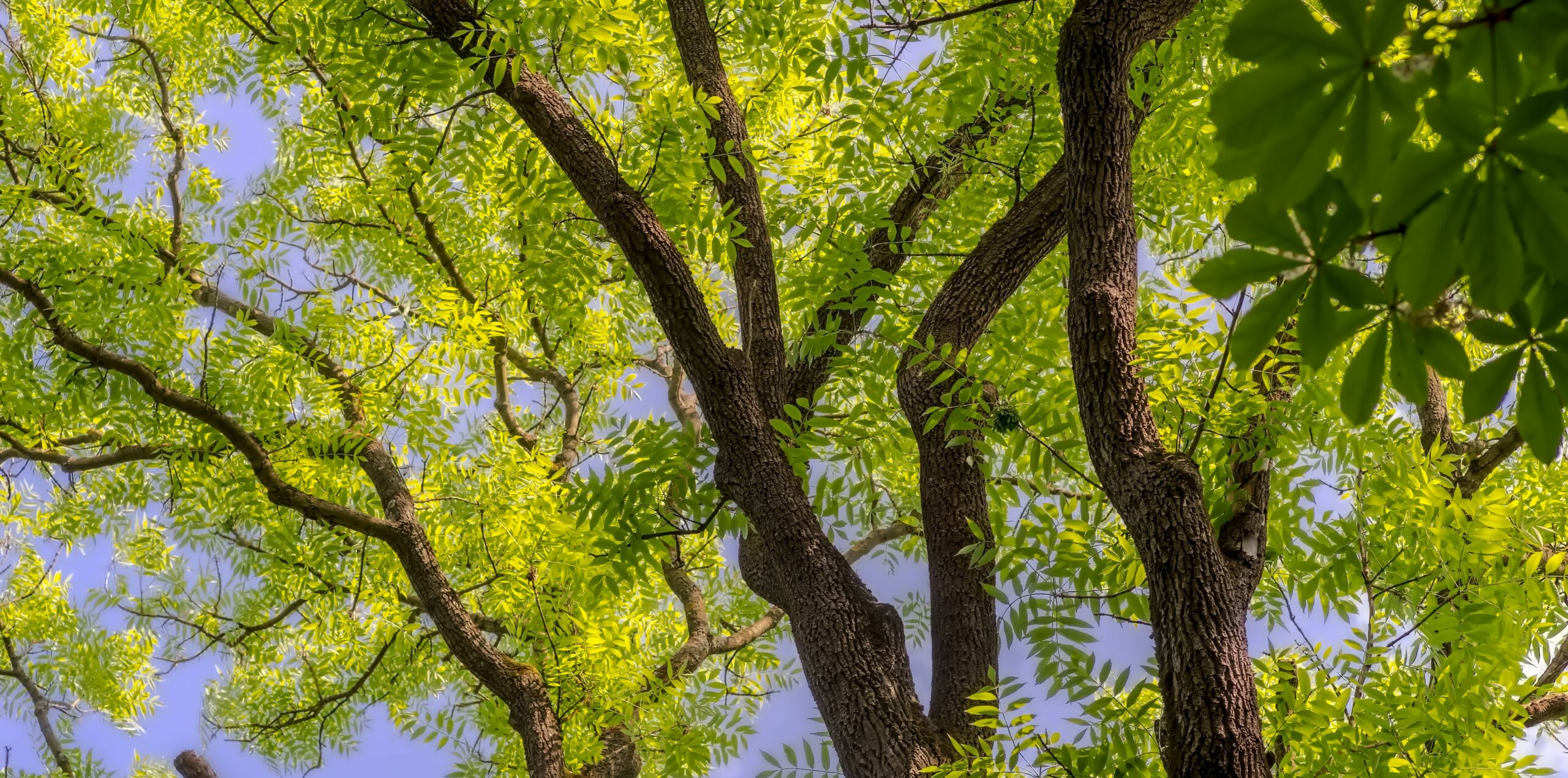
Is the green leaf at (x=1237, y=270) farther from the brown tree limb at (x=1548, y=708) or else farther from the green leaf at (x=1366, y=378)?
the brown tree limb at (x=1548, y=708)

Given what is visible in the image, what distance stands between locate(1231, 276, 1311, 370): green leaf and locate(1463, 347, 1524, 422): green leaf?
0.11 m

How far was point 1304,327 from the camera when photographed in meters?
0.63

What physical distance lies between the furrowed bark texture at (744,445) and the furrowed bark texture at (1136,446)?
67 cm

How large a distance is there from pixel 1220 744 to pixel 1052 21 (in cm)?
179

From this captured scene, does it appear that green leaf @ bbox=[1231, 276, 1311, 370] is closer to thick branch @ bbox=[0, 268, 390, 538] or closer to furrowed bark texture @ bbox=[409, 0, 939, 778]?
furrowed bark texture @ bbox=[409, 0, 939, 778]

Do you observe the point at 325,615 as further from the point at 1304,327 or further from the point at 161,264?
the point at 1304,327

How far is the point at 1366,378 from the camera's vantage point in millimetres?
622

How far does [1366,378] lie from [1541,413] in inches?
3.7

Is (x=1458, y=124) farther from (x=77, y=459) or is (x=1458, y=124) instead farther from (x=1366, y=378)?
(x=77, y=459)

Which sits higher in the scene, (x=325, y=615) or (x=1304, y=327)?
(x=325, y=615)

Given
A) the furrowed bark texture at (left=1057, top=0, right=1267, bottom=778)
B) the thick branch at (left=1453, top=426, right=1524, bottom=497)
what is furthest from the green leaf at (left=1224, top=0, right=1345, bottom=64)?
the thick branch at (left=1453, top=426, right=1524, bottom=497)

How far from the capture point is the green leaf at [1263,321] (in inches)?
23.5

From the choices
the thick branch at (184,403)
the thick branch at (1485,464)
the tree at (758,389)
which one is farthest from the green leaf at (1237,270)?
the thick branch at (184,403)

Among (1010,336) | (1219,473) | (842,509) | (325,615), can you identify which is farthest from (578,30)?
(842,509)
